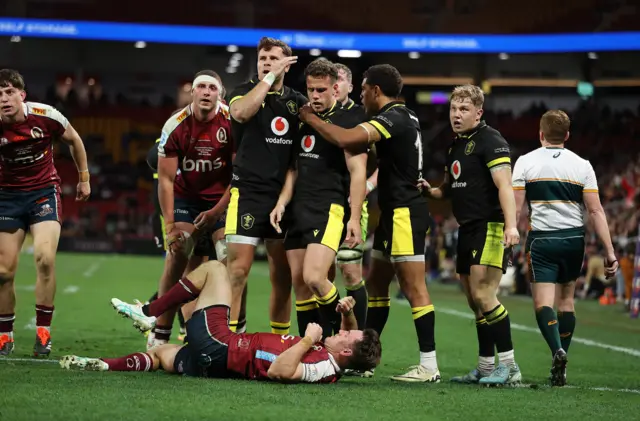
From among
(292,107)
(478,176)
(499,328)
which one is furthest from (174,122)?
(499,328)

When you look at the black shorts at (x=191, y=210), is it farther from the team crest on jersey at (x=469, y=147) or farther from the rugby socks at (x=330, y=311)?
the team crest on jersey at (x=469, y=147)

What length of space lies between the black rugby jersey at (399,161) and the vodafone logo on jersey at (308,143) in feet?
1.73

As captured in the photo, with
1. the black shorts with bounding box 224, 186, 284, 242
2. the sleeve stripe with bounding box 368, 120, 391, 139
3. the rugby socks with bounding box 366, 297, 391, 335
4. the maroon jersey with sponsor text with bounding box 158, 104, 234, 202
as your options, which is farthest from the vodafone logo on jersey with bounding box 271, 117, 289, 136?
the rugby socks with bounding box 366, 297, 391, 335

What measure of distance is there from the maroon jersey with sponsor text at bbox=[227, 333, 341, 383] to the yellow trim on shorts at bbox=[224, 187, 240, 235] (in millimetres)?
1197

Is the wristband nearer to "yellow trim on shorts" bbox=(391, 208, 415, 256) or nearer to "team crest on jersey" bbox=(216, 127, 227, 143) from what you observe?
"team crest on jersey" bbox=(216, 127, 227, 143)

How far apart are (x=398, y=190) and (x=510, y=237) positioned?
3.36 ft

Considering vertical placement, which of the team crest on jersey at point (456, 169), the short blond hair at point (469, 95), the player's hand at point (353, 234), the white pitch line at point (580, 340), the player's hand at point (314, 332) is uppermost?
the short blond hair at point (469, 95)

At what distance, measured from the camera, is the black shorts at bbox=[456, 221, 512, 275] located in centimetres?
772

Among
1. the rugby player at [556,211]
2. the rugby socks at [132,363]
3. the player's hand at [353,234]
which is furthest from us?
the rugby player at [556,211]

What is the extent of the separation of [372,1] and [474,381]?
92.6 feet

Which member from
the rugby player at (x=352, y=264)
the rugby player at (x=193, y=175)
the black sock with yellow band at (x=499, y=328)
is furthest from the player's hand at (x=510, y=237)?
the rugby player at (x=193, y=175)

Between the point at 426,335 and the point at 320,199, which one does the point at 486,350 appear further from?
the point at 320,199

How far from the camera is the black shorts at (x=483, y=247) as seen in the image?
304 inches

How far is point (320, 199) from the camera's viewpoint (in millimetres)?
7785
